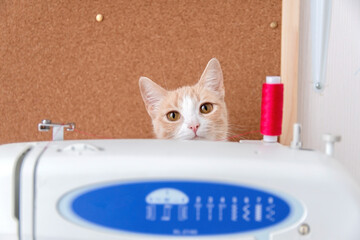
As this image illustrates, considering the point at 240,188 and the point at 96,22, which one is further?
the point at 96,22

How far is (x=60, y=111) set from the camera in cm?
80

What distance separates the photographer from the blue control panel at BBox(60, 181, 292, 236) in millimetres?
469

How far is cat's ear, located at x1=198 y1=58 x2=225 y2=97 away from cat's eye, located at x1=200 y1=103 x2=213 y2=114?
36 millimetres

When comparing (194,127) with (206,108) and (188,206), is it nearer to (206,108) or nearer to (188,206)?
(206,108)

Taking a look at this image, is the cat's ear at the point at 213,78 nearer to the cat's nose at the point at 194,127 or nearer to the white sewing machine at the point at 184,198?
the cat's nose at the point at 194,127

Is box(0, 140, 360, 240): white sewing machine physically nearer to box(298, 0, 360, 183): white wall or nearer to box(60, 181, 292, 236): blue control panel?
box(60, 181, 292, 236): blue control panel

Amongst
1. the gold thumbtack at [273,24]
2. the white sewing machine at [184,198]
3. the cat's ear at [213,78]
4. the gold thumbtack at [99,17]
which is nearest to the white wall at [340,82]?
the gold thumbtack at [273,24]

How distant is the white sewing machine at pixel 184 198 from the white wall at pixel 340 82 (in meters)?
0.28

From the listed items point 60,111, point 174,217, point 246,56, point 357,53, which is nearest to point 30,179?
point 174,217

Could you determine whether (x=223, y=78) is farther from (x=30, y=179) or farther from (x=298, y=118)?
(x=30, y=179)

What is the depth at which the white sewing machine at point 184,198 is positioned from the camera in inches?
18.4

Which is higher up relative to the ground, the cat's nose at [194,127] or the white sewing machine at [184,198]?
the cat's nose at [194,127]

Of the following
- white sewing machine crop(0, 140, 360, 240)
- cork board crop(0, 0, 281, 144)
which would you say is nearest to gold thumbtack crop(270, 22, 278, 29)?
cork board crop(0, 0, 281, 144)

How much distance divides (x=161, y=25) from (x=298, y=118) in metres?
0.34
